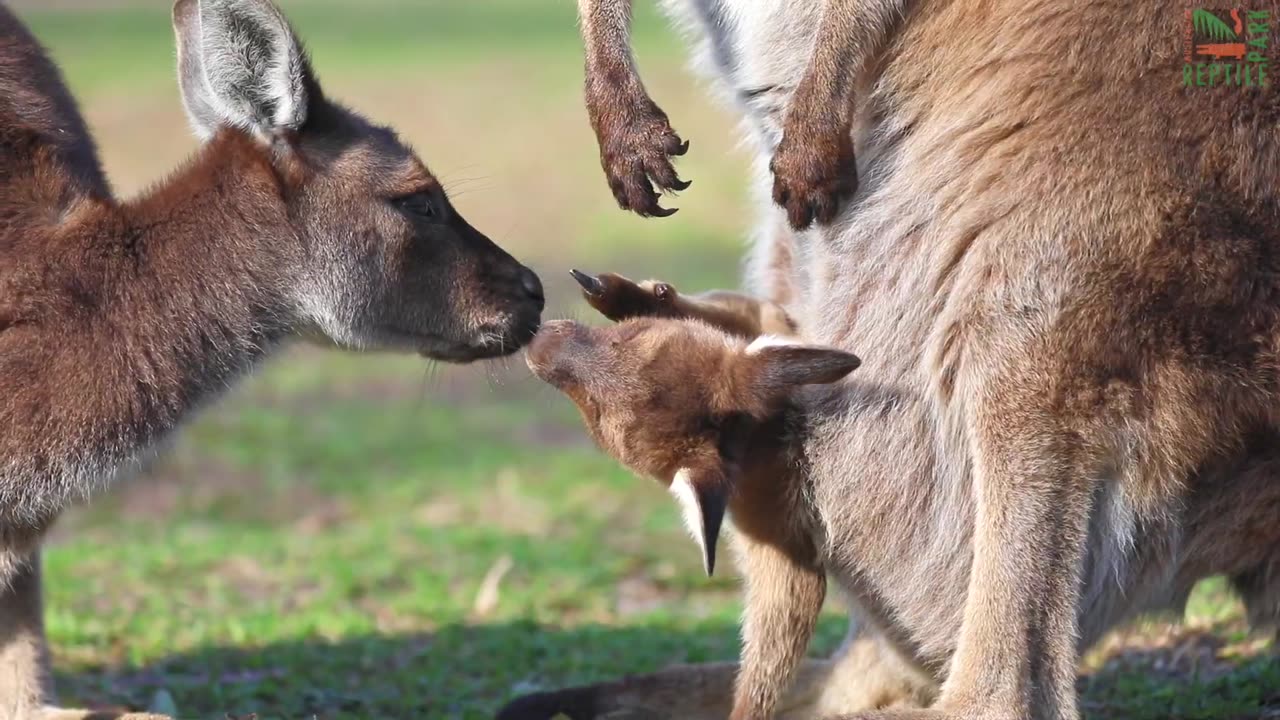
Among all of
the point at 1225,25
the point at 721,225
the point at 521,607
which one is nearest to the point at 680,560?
the point at 521,607

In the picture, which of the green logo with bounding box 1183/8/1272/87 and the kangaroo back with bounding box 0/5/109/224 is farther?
the kangaroo back with bounding box 0/5/109/224

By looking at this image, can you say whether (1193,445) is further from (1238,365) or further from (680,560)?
(680,560)

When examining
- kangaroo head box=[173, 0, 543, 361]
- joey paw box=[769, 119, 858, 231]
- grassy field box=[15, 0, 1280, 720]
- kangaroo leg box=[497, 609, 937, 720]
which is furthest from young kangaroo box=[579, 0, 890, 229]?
kangaroo leg box=[497, 609, 937, 720]

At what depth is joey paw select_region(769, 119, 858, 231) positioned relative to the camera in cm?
360

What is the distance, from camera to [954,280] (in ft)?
11.4

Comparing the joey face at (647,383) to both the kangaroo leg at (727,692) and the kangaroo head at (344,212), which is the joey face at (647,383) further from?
the kangaroo leg at (727,692)

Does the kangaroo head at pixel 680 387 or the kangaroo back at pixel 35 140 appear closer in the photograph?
the kangaroo head at pixel 680 387

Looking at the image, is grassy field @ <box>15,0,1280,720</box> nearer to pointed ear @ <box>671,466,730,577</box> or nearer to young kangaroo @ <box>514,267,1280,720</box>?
young kangaroo @ <box>514,267,1280,720</box>

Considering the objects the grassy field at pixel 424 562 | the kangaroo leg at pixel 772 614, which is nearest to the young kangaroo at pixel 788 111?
the grassy field at pixel 424 562

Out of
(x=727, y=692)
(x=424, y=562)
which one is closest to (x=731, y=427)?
(x=727, y=692)

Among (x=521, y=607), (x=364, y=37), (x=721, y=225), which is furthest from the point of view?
(x=364, y=37)

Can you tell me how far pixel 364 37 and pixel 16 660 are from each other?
2352 cm

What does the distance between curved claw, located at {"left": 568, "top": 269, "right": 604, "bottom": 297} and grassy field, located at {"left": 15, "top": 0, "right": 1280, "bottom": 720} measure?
0.63m

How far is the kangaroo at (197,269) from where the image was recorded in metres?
3.45
